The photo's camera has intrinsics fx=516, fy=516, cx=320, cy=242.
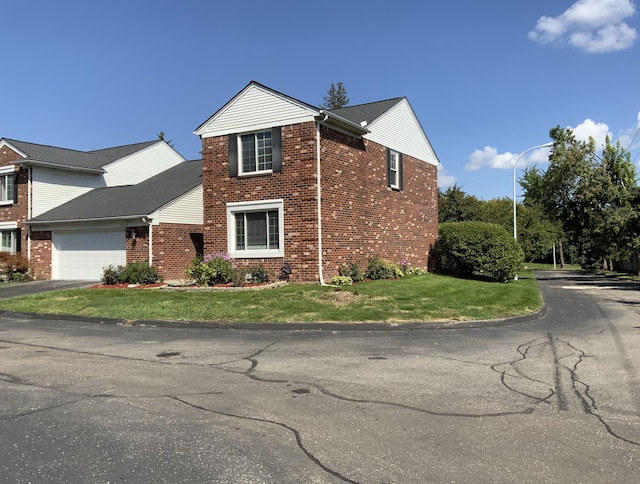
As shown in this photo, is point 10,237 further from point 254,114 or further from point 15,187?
point 254,114

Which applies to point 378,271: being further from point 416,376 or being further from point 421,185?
point 416,376

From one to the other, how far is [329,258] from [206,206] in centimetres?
510

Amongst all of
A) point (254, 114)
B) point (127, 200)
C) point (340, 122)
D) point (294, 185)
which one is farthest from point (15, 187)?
point (340, 122)

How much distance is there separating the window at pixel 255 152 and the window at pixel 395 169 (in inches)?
231

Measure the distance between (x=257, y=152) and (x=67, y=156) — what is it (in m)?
14.7

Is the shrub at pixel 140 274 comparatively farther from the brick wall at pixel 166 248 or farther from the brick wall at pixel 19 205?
the brick wall at pixel 19 205

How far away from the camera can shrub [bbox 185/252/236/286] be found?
54.9 ft

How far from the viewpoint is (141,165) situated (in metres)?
30.1

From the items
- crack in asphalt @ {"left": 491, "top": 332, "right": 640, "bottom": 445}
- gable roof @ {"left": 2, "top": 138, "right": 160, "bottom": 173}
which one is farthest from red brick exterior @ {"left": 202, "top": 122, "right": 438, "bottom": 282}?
gable roof @ {"left": 2, "top": 138, "right": 160, "bottom": 173}

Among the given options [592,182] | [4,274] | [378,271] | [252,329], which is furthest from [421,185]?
[4,274]

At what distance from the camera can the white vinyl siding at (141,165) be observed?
28312 mm

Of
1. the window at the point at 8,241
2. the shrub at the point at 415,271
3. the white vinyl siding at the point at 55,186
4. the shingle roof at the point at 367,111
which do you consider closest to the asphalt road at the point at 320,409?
the shrub at the point at 415,271

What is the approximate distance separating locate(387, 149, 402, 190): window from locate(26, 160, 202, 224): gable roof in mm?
8480

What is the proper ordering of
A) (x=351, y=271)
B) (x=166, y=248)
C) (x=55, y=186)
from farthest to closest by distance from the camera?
(x=55, y=186)
(x=166, y=248)
(x=351, y=271)
